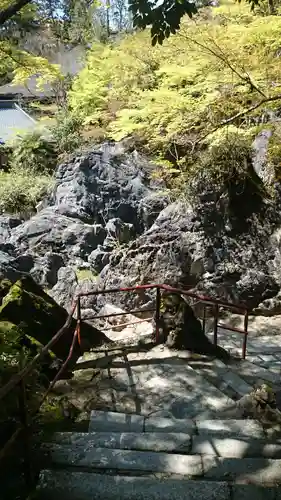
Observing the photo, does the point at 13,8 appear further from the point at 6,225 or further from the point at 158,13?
the point at 6,225

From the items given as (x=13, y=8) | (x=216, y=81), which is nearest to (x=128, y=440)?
(x=13, y=8)

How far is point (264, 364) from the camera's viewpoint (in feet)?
21.8

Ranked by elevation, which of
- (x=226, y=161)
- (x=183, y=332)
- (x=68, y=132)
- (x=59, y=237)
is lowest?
(x=59, y=237)

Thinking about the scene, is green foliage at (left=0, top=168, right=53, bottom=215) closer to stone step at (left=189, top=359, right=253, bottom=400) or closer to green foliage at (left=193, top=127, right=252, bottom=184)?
green foliage at (left=193, top=127, right=252, bottom=184)

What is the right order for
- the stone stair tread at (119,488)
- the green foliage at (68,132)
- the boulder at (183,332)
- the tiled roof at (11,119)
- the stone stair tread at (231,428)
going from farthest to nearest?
the tiled roof at (11,119) → the green foliage at (68,132) → the boulder at (183,332) → the stone stair tread at (231,428) → the stone stair tread at (119,488)

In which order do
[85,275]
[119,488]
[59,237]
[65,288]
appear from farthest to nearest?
[59,237], [85,275], [65,288], [119,488]

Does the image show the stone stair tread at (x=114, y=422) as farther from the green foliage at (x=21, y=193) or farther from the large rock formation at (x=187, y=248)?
the green foliage at (x=21, y=193)

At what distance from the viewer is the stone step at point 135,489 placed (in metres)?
2.44

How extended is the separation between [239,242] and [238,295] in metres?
1.37

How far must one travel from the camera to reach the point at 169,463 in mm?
2930

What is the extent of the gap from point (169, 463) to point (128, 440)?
1.75 feet

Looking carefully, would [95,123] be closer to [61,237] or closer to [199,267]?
[61,237]

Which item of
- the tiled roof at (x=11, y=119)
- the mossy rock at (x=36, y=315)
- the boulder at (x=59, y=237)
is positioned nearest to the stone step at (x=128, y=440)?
the mossy rock at (x=36, y=315)

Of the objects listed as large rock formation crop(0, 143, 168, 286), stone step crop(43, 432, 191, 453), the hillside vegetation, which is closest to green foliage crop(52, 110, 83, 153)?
large rock formation crop(0, 143, 168, 286)
